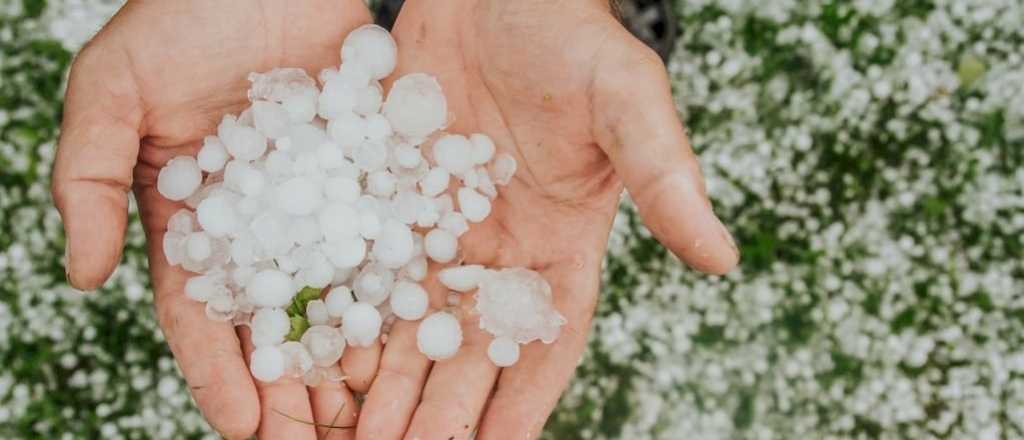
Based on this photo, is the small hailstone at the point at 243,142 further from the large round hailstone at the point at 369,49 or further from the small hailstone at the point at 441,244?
the small hailstone at the point at 441,244

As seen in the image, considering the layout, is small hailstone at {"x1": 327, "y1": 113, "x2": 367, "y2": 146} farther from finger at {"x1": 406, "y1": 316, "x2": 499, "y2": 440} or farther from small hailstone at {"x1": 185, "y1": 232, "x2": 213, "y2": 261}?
finger at {"x1": 406, "y1": 316, "x2": 499, "y2": 440}

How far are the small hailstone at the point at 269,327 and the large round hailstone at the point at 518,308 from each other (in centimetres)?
41

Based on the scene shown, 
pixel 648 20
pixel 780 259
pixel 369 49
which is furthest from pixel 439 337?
pixel 648 20

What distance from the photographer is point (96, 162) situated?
1884 millimetres

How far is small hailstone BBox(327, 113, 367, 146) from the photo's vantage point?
2.10 meters

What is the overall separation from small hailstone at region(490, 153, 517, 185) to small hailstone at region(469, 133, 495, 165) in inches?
0.9

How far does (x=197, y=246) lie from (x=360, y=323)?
37 centimetres

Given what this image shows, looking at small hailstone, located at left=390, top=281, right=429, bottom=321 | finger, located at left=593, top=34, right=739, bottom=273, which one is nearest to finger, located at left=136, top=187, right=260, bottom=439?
small hailstone, located at left=390, top=281, right=429, bottom=321

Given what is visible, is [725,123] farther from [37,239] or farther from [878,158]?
[37,239]

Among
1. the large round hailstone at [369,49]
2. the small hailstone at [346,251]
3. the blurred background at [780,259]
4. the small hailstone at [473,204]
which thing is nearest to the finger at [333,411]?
the small hailstone at [346,251]

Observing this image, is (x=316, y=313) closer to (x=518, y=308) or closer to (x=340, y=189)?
(x=340, y=189)

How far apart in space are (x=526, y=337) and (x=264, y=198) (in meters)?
0.64

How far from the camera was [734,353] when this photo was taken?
2934 mm

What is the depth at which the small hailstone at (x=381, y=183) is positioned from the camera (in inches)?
83.3
